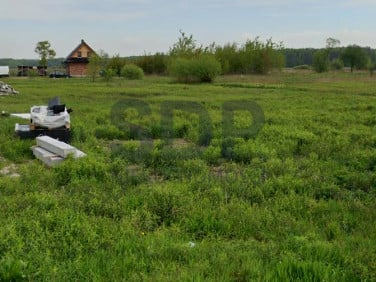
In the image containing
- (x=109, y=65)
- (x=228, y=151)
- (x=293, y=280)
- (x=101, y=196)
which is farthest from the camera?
(x=109, y=65)

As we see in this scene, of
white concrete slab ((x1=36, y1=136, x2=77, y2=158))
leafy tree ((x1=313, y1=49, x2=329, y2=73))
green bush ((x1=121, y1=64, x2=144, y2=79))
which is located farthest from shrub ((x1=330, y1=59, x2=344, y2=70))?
white concrete slab ((x1=36, y1=136, x2=77, y2=158))

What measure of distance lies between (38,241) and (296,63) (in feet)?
400

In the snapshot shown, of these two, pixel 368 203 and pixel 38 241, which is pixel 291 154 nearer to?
pixel 368 203

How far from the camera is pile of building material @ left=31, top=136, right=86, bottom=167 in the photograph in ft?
23.0

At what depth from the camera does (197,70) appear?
1501 inches

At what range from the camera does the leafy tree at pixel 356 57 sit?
2828 inches

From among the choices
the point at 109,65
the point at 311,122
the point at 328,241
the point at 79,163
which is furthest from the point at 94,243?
the point at 109,65

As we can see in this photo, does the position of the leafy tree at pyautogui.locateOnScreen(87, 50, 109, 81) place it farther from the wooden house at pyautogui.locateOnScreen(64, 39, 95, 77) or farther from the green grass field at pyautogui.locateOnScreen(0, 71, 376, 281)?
the green grass field at pyautogui.locateOnScreen(0, 71, 376, 281)

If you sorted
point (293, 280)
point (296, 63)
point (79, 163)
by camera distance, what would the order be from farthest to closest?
point (296, 63) → point (79, 163) → point (293, 280)

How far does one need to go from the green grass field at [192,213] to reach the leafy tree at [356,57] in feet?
227

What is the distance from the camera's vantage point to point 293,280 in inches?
127

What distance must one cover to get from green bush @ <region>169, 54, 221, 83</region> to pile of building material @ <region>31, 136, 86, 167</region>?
31.3m

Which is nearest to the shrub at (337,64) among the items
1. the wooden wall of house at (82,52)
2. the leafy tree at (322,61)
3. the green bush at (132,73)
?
the leafy tree at (322,61)

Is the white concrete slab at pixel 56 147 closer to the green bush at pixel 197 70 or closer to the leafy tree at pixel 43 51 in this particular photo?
the green bush at pixel 197 70
